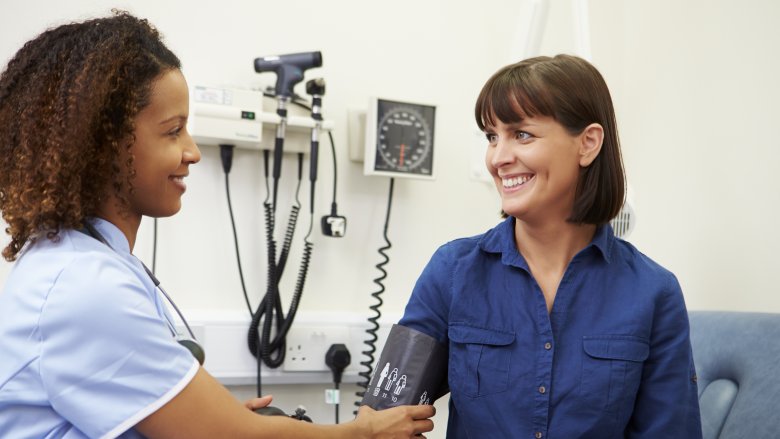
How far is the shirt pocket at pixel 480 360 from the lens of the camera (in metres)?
1.22

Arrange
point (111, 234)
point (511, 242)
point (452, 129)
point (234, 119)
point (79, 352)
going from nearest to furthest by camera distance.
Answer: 1. point (79, 352)
2. point (111, 234)
3. point (511, 242)
4. point (234, 119)
5. point (452, 129)

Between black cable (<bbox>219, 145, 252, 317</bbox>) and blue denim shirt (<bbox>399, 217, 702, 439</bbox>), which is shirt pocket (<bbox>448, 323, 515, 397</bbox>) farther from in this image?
black cable (<bbox>219, 145, 252, 317</bbox>)

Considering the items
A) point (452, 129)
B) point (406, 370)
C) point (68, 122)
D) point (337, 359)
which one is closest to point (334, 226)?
point (337, 359)

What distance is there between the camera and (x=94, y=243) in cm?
95

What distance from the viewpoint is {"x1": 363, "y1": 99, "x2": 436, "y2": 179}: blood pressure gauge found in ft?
5.98

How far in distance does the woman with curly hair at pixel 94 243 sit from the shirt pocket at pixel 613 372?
0.43 meters

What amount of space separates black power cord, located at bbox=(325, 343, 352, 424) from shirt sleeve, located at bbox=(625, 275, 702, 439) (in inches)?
31.4

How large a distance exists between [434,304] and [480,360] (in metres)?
0.14

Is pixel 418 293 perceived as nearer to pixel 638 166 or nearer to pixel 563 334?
pixel 563 334

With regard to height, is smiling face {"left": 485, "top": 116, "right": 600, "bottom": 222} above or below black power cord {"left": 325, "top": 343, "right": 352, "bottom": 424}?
above

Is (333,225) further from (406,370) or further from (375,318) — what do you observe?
(406,370)

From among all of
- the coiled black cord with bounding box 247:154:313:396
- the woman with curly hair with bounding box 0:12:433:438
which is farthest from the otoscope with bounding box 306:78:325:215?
the woman with curly hair with bounding box 0:12:433:438

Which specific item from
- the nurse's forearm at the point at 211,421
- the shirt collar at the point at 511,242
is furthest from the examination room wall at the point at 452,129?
the nurse's forearm at the point at 211,421

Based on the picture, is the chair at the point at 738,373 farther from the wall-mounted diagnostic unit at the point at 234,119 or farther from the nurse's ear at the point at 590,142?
the wall-mounted diagnostic unit at the point at 234,119
